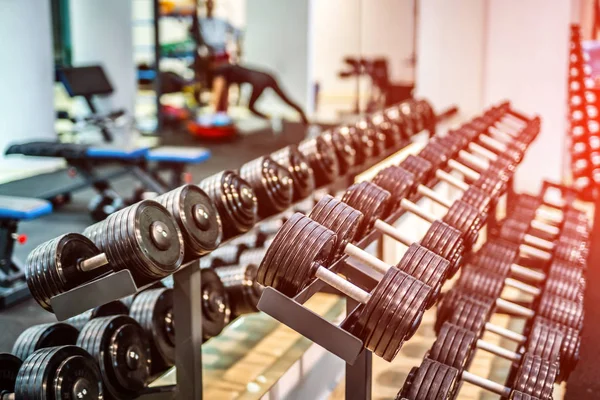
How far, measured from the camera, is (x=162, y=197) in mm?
2441

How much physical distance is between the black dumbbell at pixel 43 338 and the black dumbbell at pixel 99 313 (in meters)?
0.09

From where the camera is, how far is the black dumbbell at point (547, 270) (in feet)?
10.0

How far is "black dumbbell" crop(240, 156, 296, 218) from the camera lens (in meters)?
2.94

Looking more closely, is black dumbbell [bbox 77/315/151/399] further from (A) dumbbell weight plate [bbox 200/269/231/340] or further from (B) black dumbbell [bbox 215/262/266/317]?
(B) black dumbbell [bbox 215/262/266/317]

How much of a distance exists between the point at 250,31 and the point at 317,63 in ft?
3.25

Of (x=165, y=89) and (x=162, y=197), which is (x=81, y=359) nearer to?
(x=162, y=197)

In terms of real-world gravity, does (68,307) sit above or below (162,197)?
below

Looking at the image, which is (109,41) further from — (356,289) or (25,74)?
A: (356,289)

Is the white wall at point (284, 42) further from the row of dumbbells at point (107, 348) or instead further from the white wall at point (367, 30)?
the row of dumbbells at point (107, 348)

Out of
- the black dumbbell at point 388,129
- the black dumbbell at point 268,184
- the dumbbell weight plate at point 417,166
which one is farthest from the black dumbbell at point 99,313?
the black dumbbell at point 388,129

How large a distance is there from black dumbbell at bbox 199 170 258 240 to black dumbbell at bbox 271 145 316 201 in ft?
1.41

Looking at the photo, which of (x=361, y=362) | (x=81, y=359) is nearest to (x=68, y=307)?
(x=81, y=359)

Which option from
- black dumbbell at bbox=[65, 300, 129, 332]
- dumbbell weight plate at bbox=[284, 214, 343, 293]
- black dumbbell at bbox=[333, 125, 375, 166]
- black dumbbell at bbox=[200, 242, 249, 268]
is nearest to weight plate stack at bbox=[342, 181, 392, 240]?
dumbbell weight plate at bbox=[284, 214, 343, 293]

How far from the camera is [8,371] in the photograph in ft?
7.07
